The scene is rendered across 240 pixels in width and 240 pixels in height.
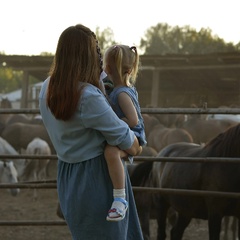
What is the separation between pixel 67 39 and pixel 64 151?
1.70 ft

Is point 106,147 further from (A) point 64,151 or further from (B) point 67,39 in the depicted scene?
(B) point 67,39

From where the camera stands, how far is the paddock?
5.66 meters

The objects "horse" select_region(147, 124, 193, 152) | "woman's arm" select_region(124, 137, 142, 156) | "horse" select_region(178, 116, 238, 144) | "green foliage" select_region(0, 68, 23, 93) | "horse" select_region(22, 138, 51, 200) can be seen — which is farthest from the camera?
"green foliage" select_region(0, 68, 23, 93)

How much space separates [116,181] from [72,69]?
546mm

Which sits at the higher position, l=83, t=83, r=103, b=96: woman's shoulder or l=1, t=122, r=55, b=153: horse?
l=83, t=83, r=103, b=96: woman's shoulder

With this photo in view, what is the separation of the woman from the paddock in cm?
239

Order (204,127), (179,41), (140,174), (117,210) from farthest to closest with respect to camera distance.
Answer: (179,41) < (204,127) < (140,174) < (117,210)

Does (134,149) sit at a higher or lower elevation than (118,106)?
lower

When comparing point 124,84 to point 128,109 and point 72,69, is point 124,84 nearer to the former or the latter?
point 128,109

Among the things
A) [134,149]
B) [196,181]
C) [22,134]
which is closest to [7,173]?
[22,134]

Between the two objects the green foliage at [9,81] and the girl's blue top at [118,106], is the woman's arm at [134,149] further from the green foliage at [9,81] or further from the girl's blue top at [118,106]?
the green foliage at [9,81]

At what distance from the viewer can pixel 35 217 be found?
414 inches

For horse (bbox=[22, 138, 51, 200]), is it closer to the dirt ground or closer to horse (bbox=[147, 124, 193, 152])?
the dirt ground

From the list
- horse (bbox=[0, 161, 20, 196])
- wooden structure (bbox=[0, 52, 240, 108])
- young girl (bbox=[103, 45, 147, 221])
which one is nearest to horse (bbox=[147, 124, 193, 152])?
wooden structure (bbox=[0, 52, 240, 108])
